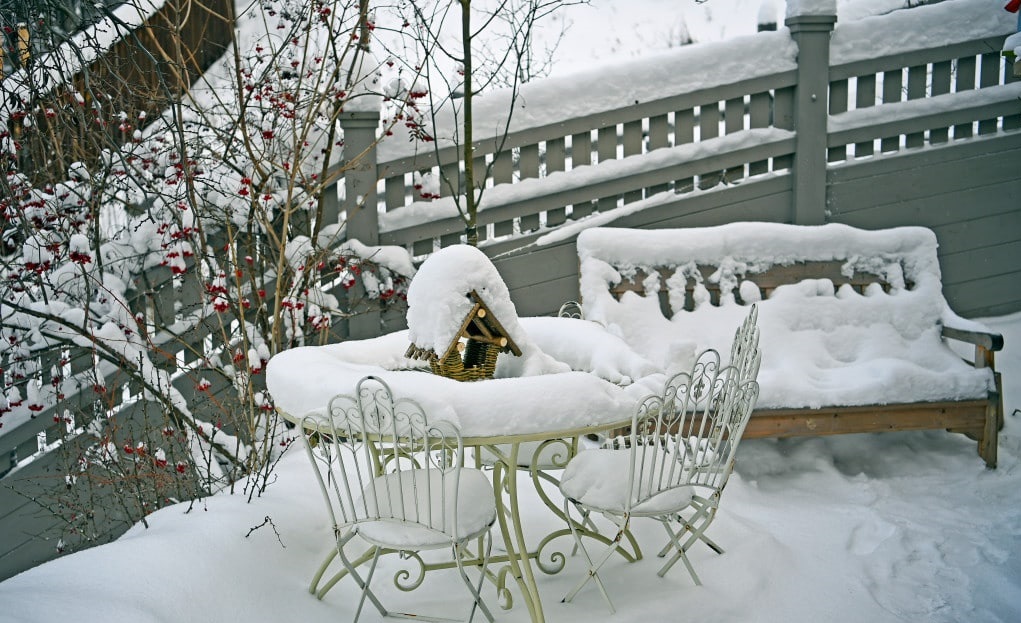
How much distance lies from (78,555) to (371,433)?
1038 mm

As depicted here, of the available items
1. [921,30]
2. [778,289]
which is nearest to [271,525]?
[778,289]

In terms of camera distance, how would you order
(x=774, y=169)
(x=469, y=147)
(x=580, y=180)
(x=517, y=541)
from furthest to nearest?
1. (x=774, y=169)
2. (x=580, y=180)
3. (x=469, y=147)
4. (x=517, y=541)

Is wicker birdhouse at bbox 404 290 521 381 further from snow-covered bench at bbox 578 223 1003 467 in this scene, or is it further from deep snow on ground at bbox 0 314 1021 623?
snow-covered bench at bbox 578 223 1003 467

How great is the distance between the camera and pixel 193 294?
4145mm

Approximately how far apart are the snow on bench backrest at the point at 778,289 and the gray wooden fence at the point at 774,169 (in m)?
0.50

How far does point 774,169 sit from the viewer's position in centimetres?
500

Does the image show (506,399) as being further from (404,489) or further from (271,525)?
(271,525)

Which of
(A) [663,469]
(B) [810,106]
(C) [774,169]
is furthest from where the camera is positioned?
(C) [774,169]

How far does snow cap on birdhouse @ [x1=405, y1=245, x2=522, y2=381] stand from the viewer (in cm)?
243

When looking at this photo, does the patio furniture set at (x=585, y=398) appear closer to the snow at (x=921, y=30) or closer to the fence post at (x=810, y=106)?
the fence post at (x=810, y=106)

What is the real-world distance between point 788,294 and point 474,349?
2.35 m

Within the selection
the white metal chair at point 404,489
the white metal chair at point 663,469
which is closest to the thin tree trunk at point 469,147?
the white metal chair at point 663,469

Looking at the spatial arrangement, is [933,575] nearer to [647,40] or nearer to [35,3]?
[35,3]

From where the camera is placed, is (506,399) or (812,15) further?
(812,15)
